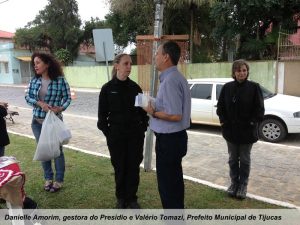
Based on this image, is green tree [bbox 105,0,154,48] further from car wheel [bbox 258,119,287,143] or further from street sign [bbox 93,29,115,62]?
car wheel [bbox 258,119,287,143]

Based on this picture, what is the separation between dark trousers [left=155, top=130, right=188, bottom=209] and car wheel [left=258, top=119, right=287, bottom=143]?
5.22m

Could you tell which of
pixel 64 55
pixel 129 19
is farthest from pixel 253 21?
Answer: pixel 64 55

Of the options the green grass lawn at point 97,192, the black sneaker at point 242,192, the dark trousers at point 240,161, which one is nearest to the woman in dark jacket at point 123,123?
the green grass lawn at point 97,192

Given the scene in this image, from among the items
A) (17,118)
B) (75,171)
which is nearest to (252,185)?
(75,171)

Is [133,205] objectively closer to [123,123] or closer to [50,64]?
[123,123]

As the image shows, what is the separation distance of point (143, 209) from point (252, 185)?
1.82m

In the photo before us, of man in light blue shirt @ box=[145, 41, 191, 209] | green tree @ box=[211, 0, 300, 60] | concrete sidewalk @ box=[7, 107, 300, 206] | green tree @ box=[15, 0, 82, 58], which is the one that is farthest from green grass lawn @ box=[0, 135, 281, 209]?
green tree @ box=[15, 0, 82, 58]

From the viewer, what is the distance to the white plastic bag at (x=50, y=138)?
4430 mm

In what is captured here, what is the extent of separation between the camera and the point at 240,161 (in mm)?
4555

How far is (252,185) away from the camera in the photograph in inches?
206

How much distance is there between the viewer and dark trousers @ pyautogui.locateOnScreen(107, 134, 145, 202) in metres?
4.13

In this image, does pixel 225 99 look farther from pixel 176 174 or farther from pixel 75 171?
pixel 75 171

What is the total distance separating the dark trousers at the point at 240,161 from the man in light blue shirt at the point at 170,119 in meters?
1.19

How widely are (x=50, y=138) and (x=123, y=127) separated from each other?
40.4 inches
